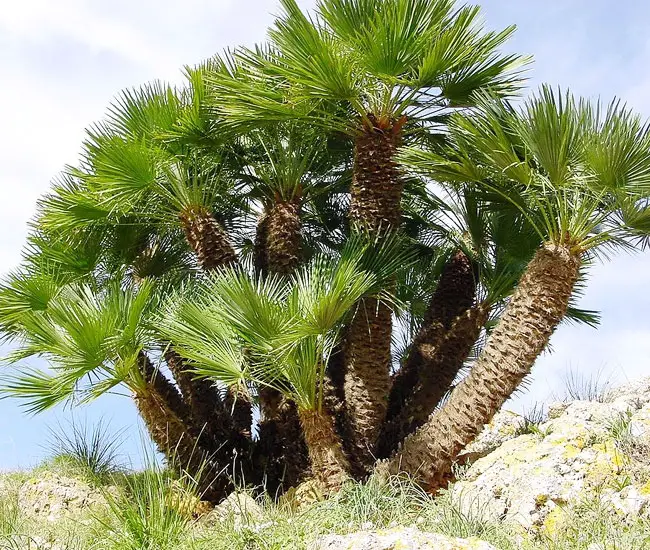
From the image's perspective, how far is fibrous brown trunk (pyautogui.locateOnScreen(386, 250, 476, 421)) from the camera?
7.74m

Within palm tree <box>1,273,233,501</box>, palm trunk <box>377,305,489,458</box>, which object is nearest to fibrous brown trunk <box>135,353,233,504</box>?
palm tree <box>1,273,233,501</box>

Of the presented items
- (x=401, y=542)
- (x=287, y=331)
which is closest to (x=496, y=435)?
(x=287, y=331)

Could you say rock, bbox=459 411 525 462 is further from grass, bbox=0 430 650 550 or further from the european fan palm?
grass, bbox=0 430 650 550

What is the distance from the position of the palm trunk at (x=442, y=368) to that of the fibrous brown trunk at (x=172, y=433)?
5.19 feet

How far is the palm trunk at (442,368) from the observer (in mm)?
→ 7492

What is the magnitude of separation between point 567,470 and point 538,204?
6.30ft

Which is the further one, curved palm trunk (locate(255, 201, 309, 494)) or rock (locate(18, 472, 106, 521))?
rock (locate(18, 472, 106, 521))

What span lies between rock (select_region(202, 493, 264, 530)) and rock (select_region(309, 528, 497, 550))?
94 cm

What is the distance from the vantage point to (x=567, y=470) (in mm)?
5457

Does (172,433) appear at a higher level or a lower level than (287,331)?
lower

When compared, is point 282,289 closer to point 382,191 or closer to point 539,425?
point 382,191

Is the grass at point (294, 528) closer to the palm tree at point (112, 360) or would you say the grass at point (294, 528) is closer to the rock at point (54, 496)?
the palm tree at point (112, 360)

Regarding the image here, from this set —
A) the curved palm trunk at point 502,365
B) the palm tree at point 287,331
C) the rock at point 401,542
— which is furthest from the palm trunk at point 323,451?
the rock at point 401,542

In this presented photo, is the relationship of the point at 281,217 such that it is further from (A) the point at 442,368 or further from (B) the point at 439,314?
(A) the point at 442,368
